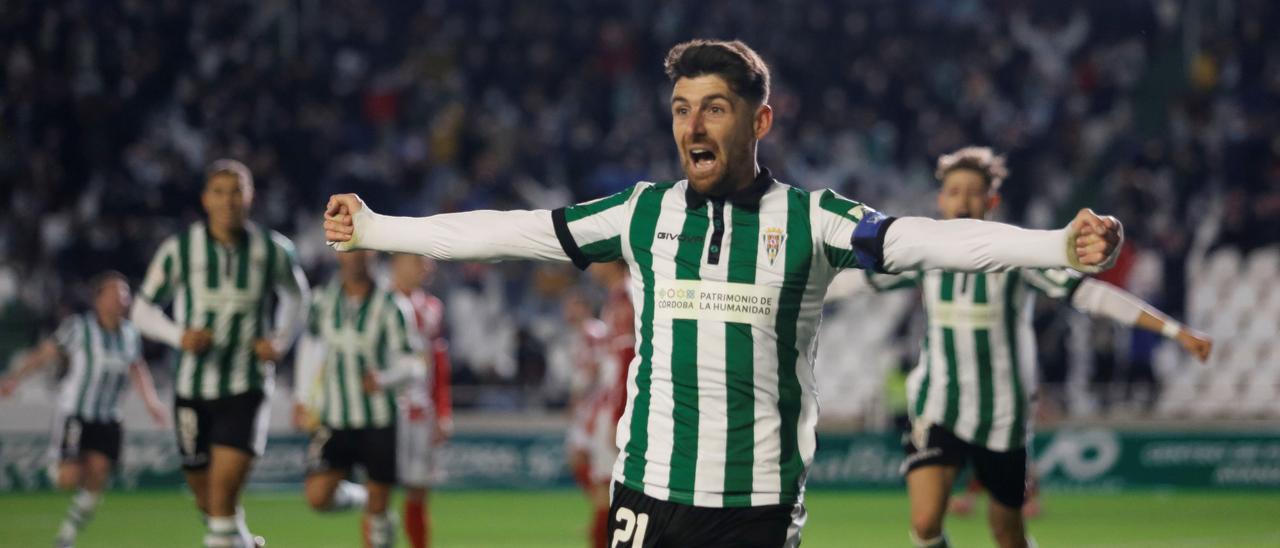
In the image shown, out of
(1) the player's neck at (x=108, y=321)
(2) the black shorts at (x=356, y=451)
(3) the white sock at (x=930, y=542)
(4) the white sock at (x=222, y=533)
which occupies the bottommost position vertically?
(4) the white sock at (x=222, y=533)

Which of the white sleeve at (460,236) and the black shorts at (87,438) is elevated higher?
the white sleeve at (460,236)

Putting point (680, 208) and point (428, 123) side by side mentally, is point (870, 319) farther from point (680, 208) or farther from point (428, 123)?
point (680, 208)

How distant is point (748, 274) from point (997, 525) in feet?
12.1

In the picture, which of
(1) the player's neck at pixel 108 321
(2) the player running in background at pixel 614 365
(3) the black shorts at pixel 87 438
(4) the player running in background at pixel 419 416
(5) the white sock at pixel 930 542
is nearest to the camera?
(5) the white sock at pixel 930 542

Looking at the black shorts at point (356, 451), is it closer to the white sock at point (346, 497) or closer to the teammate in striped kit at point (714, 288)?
the white sock at point (346, 497)

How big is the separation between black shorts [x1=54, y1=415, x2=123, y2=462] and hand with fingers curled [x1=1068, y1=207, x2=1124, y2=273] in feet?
35.1

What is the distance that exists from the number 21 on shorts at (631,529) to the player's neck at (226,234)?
4890 millimetres

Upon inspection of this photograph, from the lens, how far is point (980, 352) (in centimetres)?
813

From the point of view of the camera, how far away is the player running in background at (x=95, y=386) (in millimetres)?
12992

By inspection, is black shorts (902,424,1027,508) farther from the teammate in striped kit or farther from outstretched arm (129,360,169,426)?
outstretched arm (129,360,169,426)

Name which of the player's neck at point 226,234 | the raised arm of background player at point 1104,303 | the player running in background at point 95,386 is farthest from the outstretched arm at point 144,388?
the raised arm of background player at point 1104,303

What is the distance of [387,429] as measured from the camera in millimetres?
10023

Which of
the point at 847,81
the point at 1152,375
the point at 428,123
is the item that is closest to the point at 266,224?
the point at 428,123

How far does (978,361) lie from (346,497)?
4.11 metres
